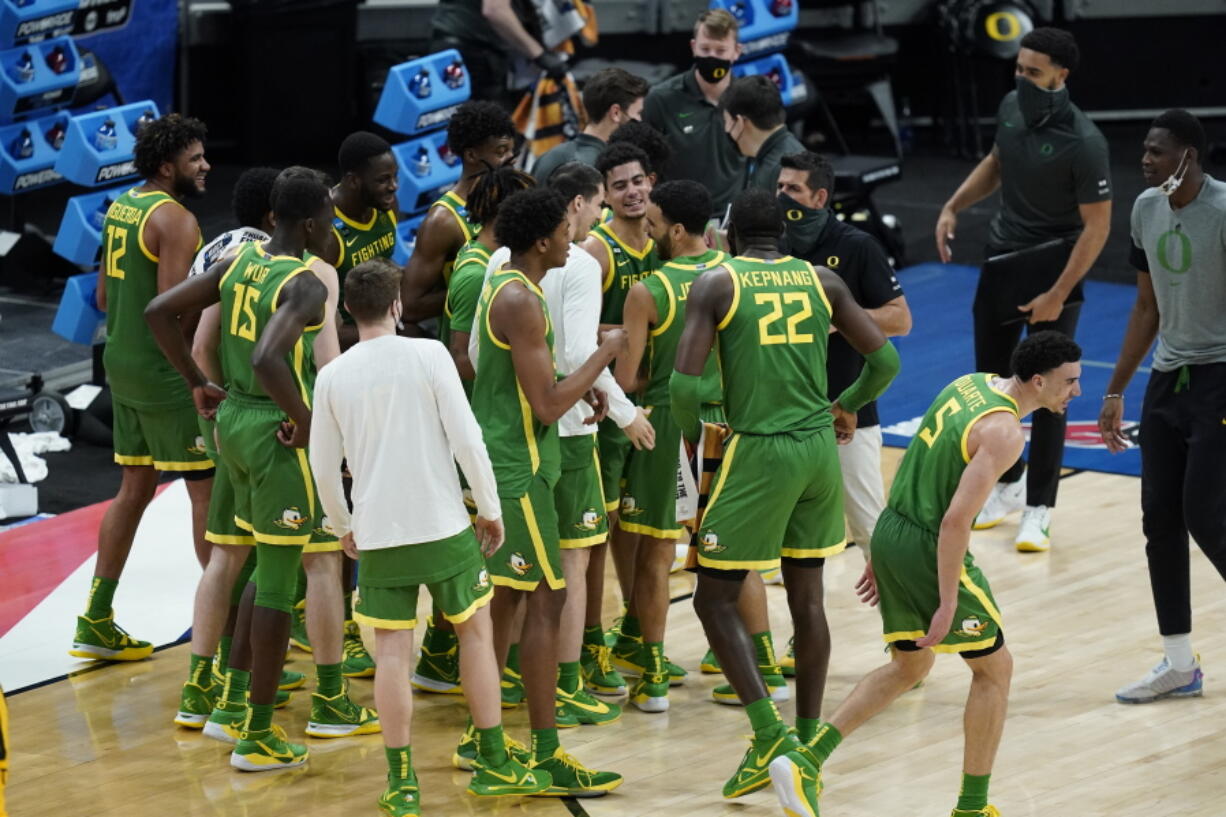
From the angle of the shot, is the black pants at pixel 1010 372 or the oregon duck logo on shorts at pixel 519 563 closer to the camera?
the oregon duck logo on shorts at pixel 519 563

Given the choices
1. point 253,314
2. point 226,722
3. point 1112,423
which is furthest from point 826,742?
point 253,314

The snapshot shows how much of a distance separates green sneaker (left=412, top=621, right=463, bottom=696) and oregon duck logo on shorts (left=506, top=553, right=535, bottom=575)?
1.03 metres

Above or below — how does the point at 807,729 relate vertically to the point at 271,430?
below

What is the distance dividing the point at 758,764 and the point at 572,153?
3.05 m

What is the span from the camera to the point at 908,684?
214 inches

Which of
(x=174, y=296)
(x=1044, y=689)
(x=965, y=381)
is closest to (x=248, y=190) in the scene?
(x=174, y=296)

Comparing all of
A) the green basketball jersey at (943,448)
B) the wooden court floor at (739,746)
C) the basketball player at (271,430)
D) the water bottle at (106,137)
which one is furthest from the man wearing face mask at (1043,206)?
the water bottle at (106,137)

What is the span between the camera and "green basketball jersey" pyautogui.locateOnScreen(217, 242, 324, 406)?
5793mm

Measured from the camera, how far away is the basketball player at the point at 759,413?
5.63 meters

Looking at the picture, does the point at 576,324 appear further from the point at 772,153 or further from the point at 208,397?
the point at 772,153

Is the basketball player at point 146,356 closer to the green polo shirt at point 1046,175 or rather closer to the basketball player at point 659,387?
the basketball player at point 659,387

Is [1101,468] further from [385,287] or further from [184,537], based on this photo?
[385,287]

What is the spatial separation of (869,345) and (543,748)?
5.11ft

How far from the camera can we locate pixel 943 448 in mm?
5250
